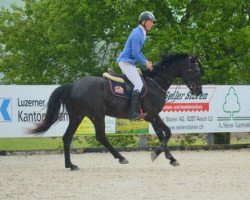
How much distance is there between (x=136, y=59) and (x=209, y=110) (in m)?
7.42

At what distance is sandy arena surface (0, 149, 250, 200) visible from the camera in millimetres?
9328

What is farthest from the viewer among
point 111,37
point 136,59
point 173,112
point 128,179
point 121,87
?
point 111,37

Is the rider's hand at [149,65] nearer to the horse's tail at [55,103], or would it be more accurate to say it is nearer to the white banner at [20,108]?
the horse's tail at [55,103]

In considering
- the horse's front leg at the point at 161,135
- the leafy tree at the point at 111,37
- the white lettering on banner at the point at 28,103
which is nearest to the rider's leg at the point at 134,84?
the horse's front leg at the point at 161,135

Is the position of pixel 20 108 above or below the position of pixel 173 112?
above

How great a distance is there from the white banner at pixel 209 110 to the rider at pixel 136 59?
626 centimetres

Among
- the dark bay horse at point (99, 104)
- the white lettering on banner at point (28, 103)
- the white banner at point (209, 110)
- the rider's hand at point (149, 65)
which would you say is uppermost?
the rider's hand at point (149, 65)

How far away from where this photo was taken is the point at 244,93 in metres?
21.1

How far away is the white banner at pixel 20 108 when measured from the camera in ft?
61.0

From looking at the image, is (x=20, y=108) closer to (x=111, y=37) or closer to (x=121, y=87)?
(x=121, y=87)

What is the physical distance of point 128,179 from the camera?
11.4 meters

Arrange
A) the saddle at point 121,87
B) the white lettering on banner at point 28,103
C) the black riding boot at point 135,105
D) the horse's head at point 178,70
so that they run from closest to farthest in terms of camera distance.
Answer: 1. the black riding boot at point 135,105
2. the saddle at point 121,87
3. the horse's head at point 178,70
4. the white lettering on banner at point 28,103

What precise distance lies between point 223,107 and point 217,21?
351 inches

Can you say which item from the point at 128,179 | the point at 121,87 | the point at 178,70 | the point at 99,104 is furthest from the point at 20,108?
the point at 128,179
